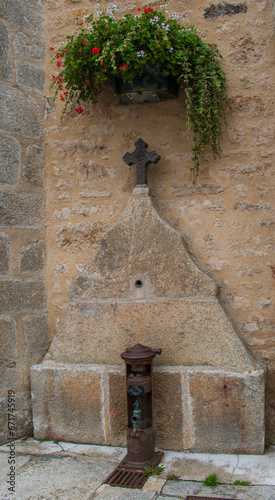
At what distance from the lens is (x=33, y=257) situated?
3.21 meters

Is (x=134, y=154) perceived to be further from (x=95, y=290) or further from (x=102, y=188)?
(x=95, y=290)

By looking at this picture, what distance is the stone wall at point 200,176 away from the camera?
283 centimetres

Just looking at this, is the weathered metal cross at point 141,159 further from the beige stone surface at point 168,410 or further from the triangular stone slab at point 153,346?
the beige stone surface at point 168,410

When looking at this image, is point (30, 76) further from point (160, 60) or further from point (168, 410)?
point (168, 410)

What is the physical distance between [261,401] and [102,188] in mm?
1861

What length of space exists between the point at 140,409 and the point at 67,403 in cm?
65

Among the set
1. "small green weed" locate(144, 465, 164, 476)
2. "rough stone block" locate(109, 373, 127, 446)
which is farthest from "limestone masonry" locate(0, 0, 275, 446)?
"small green weed" locate(144, 465, 164, 476)

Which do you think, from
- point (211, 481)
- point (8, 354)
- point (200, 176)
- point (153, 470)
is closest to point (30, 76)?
point (200, 176)

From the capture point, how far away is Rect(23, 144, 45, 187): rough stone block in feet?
10.6

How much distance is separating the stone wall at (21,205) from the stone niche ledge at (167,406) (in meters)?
0.19

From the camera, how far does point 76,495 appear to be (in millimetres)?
2221

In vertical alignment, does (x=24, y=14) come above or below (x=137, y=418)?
above

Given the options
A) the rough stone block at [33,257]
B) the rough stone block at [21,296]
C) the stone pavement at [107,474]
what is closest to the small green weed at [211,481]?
the stone pavement at [107,474]

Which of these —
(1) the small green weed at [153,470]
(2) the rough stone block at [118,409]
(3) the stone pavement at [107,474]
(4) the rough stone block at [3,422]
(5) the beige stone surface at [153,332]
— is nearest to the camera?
(3) the stone pavement at [107,474]
